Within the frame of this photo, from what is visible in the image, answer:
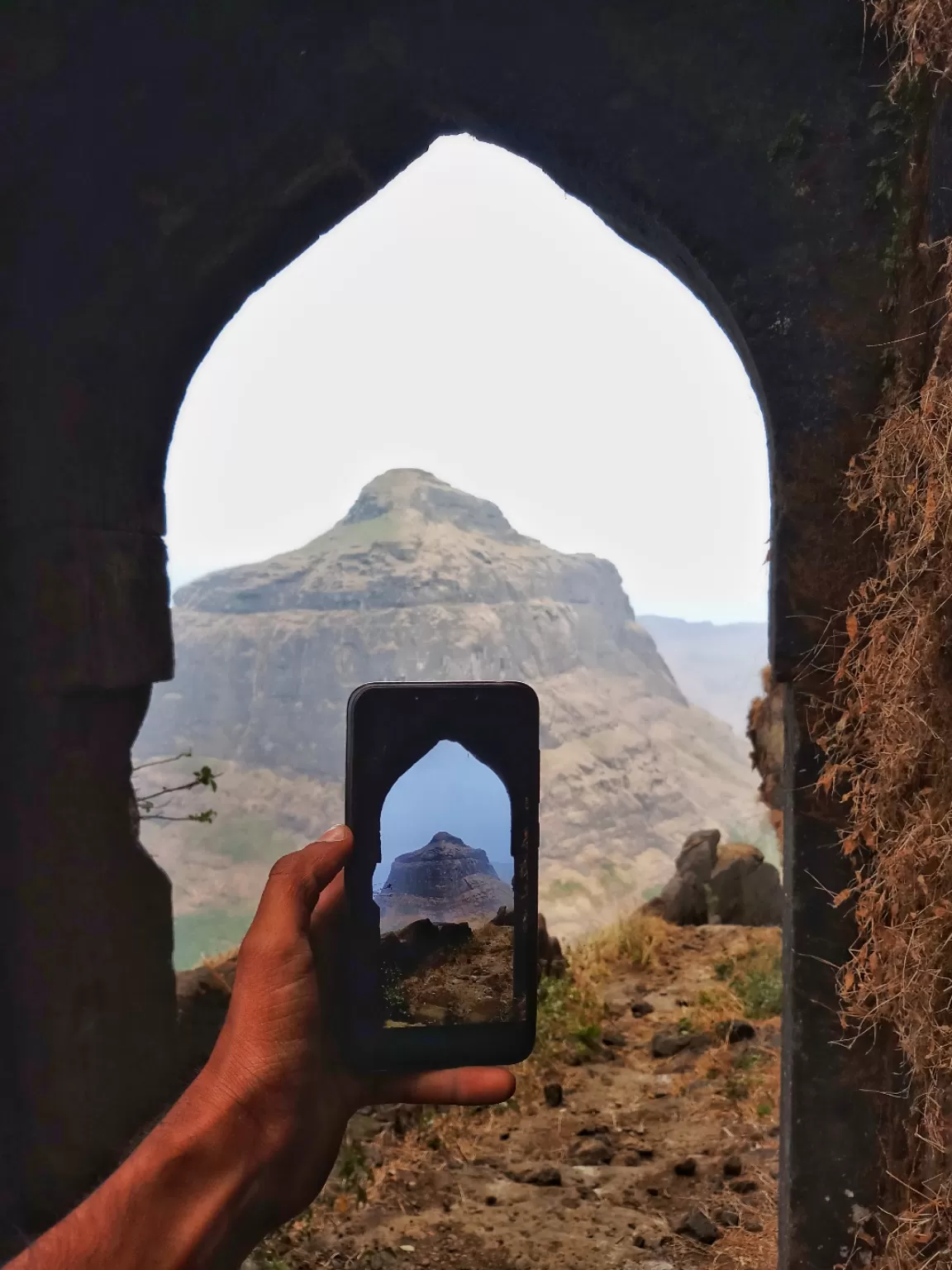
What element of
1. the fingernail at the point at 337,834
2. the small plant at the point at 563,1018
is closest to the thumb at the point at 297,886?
the fingernail at the point at 337,834

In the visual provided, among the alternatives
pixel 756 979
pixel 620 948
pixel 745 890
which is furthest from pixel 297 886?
pixel 745 890

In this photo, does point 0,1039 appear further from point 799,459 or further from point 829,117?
point 829,117

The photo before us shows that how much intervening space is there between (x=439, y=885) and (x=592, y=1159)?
2408 mm

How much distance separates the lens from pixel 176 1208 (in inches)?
46.8

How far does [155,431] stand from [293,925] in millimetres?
1503

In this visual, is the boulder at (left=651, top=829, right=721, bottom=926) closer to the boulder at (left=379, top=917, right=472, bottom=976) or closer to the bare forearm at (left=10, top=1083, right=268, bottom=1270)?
the boulder at (left=379, top=917, right=472, bottom=976)

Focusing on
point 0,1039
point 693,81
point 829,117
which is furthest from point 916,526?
point 0,1039

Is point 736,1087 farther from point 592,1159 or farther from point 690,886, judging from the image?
point 690,886

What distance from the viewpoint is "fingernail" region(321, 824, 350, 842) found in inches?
54.3

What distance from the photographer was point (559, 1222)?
2848 millimetres

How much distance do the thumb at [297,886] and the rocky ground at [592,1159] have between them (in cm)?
179

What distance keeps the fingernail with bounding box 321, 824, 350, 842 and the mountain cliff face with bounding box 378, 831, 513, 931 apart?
3.6 inches

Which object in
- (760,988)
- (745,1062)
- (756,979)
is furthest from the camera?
(756,979)

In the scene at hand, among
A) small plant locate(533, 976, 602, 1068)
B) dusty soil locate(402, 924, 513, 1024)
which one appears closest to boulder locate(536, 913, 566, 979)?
small plant locate(533, 976, 602, 1068)
